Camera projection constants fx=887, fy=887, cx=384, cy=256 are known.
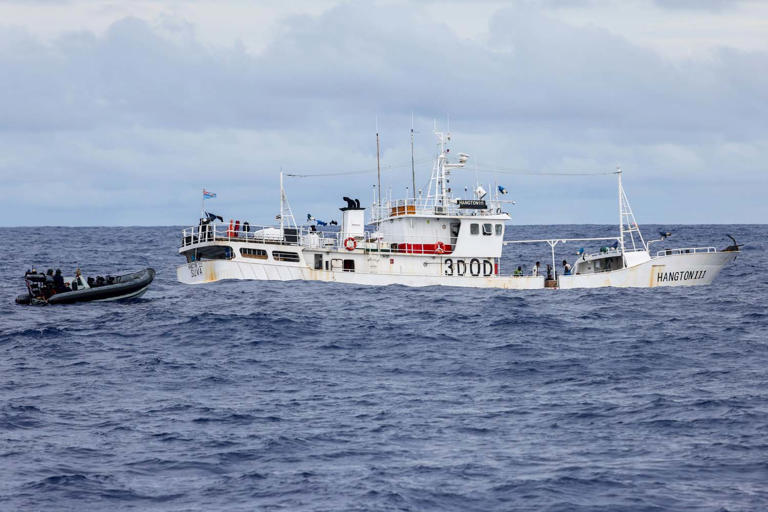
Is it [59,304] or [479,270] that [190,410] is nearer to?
[59,304]

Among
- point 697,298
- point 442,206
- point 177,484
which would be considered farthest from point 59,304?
point 697,298

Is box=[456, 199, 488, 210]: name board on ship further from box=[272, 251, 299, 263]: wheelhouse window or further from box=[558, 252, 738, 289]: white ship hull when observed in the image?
box=[272, 251, 299, 263]: wheelhouse window

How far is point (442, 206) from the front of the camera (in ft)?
179

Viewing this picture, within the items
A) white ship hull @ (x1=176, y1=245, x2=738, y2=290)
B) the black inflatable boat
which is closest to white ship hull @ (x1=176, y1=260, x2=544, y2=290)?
white ship hull @ (x1=176, y1=245, x2=738, y2=290)

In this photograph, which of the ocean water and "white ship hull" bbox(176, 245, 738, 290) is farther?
"white ship hull" bbox(176, 245, 738, 290)

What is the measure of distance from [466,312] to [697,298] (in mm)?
13763

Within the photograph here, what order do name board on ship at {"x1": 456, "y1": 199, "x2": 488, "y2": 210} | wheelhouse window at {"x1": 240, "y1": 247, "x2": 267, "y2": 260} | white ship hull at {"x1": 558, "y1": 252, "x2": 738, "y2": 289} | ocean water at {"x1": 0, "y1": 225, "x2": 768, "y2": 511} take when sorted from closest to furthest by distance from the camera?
ocean water at {"x1": 0, "y1": 225, "x2": 768, "y2": 511} < white ship hull at {"x1": 558, "y1": 252, "x2": 738, "y2": 289} < name board on ship at {"x1": 456, "y1": 199, "x2": 488, "y2": 210} < wheelhouse window at {"x1": 240, "y1": 247, "x2": 267, "y2": 260}

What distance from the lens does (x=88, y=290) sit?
46.2 meters

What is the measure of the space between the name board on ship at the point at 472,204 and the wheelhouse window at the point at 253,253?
1248 cm

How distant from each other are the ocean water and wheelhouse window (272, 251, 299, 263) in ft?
33.7

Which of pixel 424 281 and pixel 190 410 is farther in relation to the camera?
pixel 424 281

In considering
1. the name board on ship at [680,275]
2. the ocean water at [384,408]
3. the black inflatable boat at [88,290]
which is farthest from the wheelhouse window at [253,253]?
the name board on ship at [680,275]

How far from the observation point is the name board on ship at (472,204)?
179ft

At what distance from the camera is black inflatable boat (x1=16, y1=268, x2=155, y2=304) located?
46.3m
